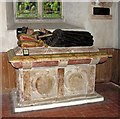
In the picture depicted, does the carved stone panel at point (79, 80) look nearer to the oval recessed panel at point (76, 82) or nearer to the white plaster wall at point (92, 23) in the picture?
the oval recessed panel at point (76, 82)

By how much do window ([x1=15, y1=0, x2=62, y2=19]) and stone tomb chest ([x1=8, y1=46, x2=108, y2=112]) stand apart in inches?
53.3

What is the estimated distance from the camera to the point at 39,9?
4.74 metres

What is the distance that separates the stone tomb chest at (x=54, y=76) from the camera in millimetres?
3365

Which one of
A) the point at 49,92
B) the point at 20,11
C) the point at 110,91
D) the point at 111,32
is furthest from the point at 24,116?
the point at 111,32

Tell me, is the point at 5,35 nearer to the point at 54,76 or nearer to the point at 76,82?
the point at 54,76

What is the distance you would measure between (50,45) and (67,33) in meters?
0.37

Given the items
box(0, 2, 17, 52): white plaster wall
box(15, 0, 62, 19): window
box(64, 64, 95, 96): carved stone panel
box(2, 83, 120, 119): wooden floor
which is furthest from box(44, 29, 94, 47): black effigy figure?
box(15, 0, 62, 19): window

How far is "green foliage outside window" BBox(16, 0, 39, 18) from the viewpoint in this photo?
4.61 meters

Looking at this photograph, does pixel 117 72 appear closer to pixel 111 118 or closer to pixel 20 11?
pixel 111 118

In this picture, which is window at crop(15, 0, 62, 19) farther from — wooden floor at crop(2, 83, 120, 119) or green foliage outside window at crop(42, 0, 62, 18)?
wooden floor at crop(2, 83, 120, 119)

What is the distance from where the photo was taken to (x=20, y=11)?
15.2 feet

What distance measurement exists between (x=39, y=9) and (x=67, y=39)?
1.44 m

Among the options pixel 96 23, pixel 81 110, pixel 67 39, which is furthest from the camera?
pixel 96 23

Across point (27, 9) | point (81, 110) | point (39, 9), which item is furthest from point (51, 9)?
point (81, 110)
